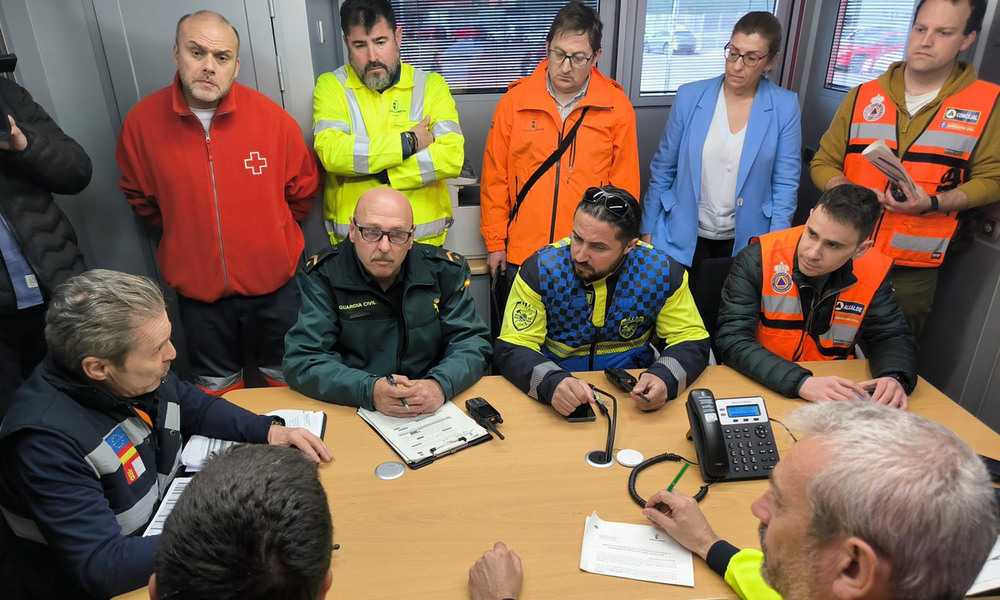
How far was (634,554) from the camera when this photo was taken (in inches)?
52.3

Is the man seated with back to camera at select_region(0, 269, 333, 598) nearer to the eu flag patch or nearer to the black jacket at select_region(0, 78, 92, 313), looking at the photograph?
the eu flag patch

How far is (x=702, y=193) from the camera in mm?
2998

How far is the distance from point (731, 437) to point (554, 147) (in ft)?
5.62

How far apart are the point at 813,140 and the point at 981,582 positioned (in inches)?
130

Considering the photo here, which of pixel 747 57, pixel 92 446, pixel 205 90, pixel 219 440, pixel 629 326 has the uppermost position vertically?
pixel 747 57

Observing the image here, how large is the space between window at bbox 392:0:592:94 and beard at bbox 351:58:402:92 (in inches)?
46.6

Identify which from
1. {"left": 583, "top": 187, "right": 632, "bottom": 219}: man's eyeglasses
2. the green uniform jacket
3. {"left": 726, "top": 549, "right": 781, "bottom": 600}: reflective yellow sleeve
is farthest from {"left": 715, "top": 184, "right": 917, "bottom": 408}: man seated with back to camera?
the green uniform jacket

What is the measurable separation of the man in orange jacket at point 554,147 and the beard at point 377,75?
1.72 feet

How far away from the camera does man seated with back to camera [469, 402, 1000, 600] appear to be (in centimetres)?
80

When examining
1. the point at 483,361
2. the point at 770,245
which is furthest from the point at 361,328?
the point at 770,245

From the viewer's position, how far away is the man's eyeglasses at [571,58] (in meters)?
2.72

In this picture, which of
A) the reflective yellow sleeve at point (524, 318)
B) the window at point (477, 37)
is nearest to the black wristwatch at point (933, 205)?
the reflective yellow sleeve at point (524, 318)

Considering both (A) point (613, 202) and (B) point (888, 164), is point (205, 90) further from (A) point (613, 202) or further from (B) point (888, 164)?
(B) point (888, 164)

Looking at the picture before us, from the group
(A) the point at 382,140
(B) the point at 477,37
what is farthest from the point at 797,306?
(B) the point at 477,37
